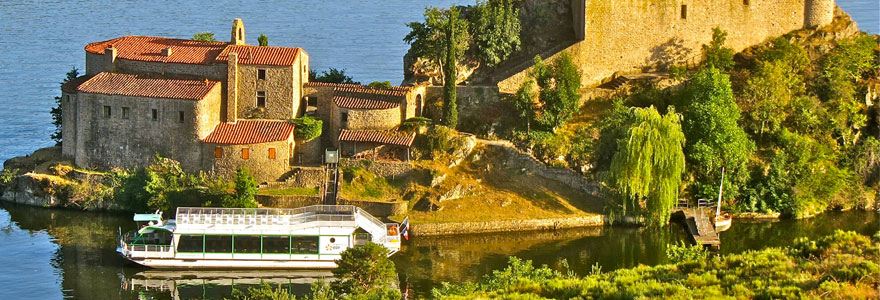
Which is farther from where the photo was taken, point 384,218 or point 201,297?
point 384,218

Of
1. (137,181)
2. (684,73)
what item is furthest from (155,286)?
(684,73)

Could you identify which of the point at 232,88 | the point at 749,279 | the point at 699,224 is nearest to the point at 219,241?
the point at 232,88

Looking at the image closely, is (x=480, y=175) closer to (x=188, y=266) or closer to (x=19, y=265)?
(x=188, y=266)

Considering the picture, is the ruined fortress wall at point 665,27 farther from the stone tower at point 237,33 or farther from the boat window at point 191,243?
the boat window at point 191,243

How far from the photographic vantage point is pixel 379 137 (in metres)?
75.7

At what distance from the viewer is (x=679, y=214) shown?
7494 cm

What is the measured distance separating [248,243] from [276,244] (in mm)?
1273

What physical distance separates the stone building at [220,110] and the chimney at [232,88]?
2.0 inches

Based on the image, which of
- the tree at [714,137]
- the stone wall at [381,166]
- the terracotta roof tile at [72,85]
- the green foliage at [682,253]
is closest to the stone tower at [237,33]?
the terracotta roof tile at [72,85]

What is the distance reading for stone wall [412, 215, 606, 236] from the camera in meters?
71.8

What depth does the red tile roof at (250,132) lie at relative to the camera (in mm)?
74625

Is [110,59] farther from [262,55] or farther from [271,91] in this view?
[271,91]

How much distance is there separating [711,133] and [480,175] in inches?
464

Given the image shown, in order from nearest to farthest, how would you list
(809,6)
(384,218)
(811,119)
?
1. (384,218)
2. (811,119)
3. (809,6)
